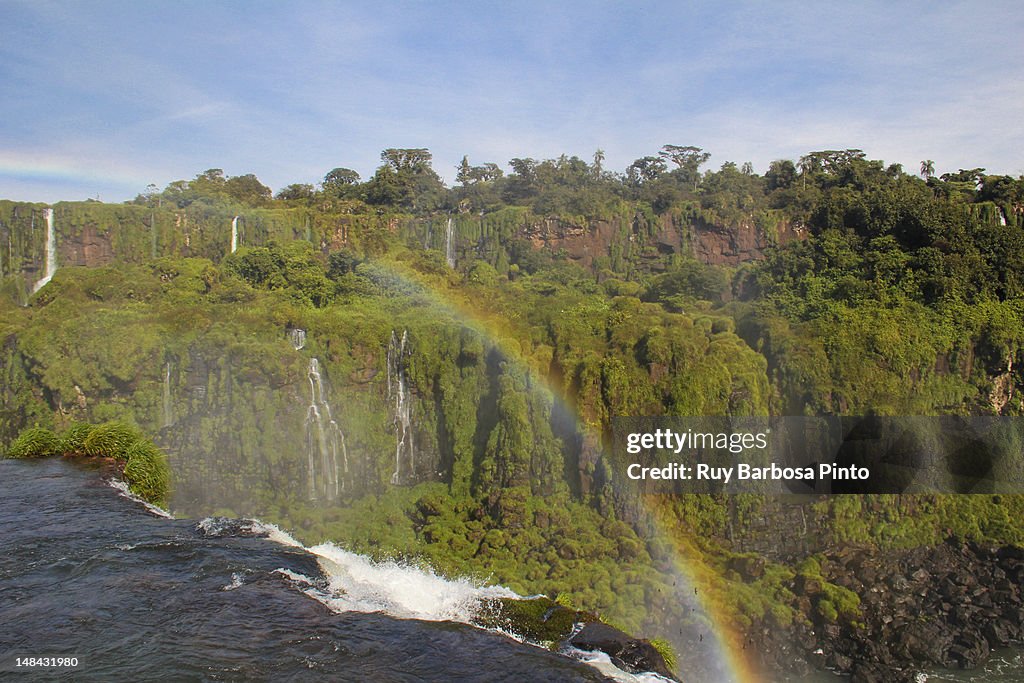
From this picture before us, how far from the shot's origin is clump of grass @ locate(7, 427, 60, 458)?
16.4 meters

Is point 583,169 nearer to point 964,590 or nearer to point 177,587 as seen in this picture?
point 964,590

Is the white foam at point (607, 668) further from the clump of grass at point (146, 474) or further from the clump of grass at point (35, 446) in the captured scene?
the clump of grass at point (35, 446)

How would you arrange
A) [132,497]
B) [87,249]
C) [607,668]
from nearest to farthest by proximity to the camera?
[607,668] → [132,497] → [87,249]

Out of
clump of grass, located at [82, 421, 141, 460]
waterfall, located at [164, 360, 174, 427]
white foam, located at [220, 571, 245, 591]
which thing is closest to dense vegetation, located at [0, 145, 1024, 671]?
waterfall, located at [164, 360, 174, 427]

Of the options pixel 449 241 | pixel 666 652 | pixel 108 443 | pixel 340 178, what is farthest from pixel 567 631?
pixel 340 178

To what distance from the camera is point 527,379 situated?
28.5 metres

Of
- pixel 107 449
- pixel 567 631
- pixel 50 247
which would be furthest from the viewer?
pixel 50 247

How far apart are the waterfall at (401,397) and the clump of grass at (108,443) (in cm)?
1390

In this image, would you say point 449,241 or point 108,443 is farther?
point 449,241

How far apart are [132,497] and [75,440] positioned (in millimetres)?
3806

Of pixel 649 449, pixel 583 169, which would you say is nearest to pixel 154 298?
pixel 649 449

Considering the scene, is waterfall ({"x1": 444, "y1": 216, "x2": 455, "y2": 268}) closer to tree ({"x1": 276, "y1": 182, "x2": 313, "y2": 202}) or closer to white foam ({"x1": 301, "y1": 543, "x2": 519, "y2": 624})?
tree ({"x1": 276, "y1": 182, "x2": 313, "y2": 202})

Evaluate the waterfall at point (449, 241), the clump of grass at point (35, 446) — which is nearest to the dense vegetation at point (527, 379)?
the clump of grass at point (35, 446)

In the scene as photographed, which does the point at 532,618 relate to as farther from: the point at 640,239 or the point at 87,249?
the point at 640,239
